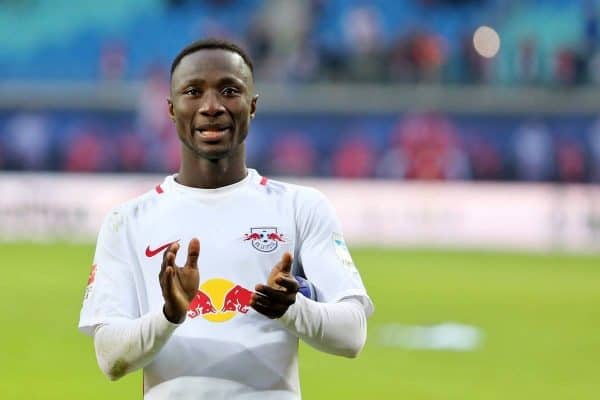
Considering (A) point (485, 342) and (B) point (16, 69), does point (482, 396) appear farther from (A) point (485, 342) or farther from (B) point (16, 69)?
(B) point (16, 69)

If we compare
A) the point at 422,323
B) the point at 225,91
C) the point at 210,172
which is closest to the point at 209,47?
the point at 225,91

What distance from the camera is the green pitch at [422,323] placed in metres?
9.09

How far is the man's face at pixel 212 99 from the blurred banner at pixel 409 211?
1751 cm

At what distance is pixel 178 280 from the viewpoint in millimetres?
3523

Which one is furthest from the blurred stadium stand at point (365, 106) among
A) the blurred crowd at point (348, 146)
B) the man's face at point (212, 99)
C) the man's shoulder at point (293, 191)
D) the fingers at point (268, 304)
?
the fingers at point (268, 304)

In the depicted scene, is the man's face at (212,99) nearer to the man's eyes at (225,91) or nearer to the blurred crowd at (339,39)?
the man's eyes at (225,91)

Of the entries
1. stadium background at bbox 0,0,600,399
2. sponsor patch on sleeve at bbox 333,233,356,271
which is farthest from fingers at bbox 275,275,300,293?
stadium background at bbox 0,0,600,399

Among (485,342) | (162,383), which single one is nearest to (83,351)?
(485,342)

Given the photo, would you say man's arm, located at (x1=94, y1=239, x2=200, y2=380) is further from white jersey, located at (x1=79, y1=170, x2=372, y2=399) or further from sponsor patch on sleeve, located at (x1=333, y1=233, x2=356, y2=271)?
sponsor patch on sleeve, located at (x1=333, y1=233, x2=356, y2=271)

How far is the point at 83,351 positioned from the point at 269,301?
763 centimetres

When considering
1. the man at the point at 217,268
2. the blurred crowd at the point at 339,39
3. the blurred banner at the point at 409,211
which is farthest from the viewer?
the blurred crowd at the point at 339,39

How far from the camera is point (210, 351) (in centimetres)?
380

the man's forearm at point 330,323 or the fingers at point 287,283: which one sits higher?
the fingers at point 287,283

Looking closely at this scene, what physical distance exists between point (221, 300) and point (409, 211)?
18271mm
